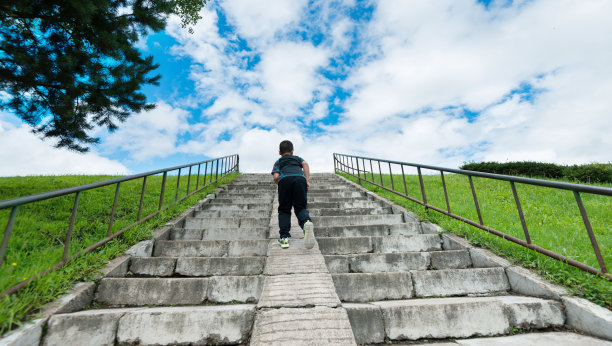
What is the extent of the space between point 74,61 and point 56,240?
3004 mm

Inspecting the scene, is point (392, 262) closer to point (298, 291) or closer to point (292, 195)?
point (298, 291)

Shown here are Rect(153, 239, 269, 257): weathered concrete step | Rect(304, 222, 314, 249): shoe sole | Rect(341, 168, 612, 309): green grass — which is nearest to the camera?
Rect(341, 168, 612, 309): green grass

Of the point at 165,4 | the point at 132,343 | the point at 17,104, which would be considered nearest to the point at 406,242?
the point at 132,343

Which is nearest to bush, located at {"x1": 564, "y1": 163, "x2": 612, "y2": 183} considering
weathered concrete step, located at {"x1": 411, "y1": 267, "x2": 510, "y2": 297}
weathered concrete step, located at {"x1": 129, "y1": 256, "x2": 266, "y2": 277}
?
weathered concrete step, located at {"x1": 411, "y1": 267, "x2": 510, "y2": 297}

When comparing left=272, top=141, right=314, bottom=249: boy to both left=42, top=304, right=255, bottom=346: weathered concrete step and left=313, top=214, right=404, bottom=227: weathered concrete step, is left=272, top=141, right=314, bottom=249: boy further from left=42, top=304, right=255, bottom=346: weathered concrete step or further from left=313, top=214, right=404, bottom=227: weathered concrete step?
left=42, top=304, right=255, bottom=346: weathered concrete step

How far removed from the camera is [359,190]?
7.54 metres

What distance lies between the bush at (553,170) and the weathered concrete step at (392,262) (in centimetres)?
1027

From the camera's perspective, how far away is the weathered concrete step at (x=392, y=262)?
296cm

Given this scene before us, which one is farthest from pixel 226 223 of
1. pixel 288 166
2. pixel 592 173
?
pixel 592 173

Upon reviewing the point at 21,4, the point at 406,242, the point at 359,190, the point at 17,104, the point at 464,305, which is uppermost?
the point at 21,4

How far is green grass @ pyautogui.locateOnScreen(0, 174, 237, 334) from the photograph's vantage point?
198 cm

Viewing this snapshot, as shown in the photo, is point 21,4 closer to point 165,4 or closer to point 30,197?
point 165,4

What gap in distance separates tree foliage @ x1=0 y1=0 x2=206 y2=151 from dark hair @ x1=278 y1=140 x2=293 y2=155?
11.8 feet

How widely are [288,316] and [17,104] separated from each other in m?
6.44
